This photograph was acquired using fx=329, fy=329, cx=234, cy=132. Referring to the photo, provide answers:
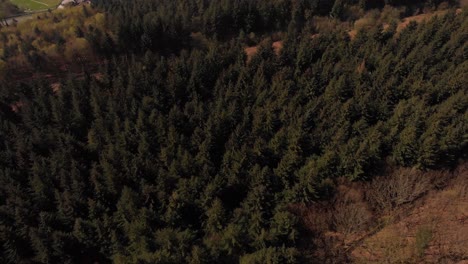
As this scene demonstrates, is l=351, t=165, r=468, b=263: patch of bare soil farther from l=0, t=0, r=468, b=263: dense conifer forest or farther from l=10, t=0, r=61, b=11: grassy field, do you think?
l=10, t=0, r=61, b=11: grassy field

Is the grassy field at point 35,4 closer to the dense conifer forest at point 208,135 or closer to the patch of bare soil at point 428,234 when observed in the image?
the dense conifer forest at point 208,135

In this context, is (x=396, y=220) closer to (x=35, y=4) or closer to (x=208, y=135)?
(x=208, y=135)

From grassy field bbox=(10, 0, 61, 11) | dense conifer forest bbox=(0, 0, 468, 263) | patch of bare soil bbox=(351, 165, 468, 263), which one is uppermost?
grassy field bbox=(10, 0, 61, 11)

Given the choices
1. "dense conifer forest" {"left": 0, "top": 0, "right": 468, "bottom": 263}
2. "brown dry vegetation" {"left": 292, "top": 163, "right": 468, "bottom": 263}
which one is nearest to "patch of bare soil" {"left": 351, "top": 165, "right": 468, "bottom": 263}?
"brown dry vegetation" {"left": 292, "top": 163, "right": 468, "bottom": 263}

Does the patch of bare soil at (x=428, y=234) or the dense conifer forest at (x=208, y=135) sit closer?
the dense conifer forest at (x=208, y=135)

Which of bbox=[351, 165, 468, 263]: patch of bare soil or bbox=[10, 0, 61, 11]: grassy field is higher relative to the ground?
bbox=[10, 0, 61, 11]: grassy field

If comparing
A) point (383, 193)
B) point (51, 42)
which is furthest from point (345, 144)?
point (51, 42)

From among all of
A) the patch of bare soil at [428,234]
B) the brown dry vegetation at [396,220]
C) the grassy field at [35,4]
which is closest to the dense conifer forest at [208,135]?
the brown dry vegetation at [396,220]
